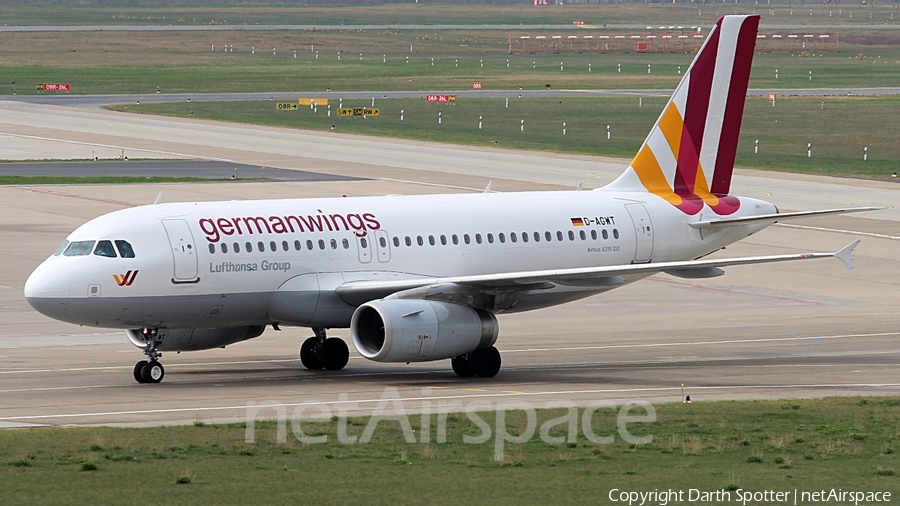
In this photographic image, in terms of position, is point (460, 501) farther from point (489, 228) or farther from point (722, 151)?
point (722, 151)

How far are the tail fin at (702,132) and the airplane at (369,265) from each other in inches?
23.5

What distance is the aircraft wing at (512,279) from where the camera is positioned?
34.2 meters

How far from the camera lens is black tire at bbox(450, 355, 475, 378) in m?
35.1

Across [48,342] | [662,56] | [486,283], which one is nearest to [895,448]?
[486,283]

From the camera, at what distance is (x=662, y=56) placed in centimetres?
19812

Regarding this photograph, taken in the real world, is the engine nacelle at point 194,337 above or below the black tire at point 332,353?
above

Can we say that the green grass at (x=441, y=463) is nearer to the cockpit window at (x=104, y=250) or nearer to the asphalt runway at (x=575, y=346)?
the asphalt runway at (x=575, y=346)

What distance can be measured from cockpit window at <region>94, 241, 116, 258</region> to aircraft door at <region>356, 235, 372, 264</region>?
5715mm

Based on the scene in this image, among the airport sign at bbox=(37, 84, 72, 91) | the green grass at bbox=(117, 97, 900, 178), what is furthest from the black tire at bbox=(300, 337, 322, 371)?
the airport sign at bbox=(37, 84, 72, 91)

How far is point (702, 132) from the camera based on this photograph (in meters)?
42.2

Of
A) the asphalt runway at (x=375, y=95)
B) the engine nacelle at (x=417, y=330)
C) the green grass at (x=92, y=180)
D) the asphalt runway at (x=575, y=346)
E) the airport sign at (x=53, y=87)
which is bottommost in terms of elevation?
the asphalt runway at (x=575, y=346)

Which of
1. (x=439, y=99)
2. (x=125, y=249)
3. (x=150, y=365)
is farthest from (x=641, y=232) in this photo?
(x=439, y=99)

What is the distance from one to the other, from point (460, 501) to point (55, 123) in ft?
329

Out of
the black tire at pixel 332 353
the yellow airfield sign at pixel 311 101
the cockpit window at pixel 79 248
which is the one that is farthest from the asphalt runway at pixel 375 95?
the cockpit window at pixel 79 248
